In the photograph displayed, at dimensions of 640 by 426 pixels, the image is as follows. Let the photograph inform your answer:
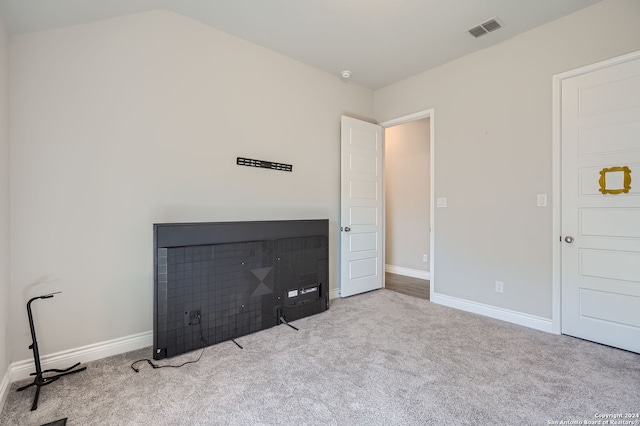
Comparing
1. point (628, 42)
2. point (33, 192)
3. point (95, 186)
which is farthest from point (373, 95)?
point (33, 192)

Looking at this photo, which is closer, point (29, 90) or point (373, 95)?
point (29, 90)

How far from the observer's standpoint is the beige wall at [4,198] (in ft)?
5.87

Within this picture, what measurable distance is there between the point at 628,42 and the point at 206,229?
3728 mm

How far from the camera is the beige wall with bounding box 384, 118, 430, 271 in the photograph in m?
4.96

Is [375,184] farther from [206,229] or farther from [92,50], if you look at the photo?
[92,50]

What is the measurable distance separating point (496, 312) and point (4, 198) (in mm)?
4224

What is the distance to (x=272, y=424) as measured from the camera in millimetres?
1532

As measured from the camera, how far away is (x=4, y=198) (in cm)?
185

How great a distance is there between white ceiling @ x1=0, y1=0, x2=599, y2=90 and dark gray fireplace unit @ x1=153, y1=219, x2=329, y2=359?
5.21 feet

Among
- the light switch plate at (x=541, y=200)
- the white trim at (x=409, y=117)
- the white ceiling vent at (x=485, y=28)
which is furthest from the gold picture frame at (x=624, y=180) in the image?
the white trim at (x=409, y=117)

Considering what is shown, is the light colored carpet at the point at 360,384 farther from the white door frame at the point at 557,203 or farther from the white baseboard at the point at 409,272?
the white baseboard at the point at 409,272

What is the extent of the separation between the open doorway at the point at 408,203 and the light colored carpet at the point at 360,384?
2.26m

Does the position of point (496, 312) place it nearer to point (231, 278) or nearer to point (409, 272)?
point (409, 272)

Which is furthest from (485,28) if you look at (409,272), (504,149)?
(409,272)
